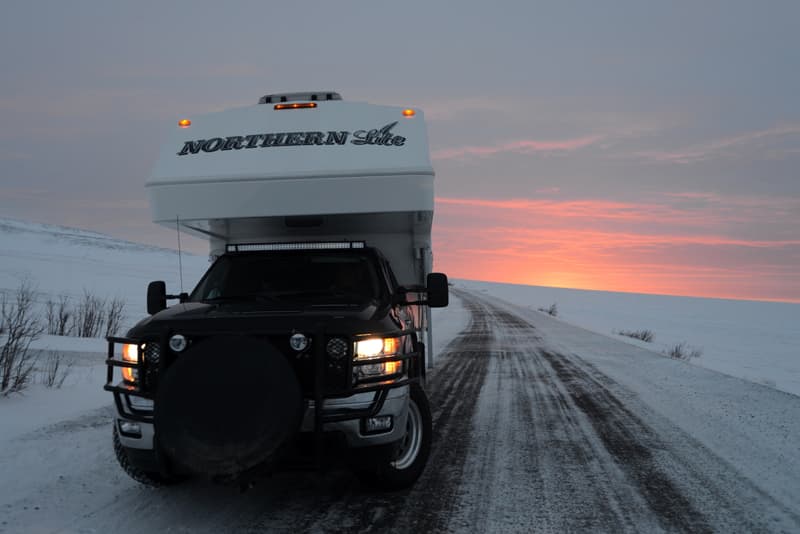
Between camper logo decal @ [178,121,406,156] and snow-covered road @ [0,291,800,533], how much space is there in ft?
9.93

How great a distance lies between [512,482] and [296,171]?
3264mm

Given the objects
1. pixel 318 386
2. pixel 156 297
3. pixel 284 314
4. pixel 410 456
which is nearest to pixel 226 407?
pixel 318 386

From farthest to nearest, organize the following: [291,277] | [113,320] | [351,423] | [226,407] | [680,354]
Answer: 1. [680,354]
2. [113,320]
3. [291,277]
4. [351,423]
5. [226,407]

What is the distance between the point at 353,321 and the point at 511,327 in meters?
20.5

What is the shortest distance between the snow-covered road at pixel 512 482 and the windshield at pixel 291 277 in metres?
1.53

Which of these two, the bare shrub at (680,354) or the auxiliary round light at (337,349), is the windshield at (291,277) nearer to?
the auxiliary round light at (337,349)

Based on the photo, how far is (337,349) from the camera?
4.41 meters

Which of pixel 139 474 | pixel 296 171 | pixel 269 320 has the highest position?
pixel 296 171

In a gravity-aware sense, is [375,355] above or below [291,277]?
below

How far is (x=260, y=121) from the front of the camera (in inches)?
270

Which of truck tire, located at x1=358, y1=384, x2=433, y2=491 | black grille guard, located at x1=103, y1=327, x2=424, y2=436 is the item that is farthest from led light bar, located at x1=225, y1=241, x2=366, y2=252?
black grille guard, located at x1=103, y1=327, x2=424, y2=436

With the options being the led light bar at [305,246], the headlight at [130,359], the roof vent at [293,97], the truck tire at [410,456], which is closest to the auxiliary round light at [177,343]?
the headlight at [130,359]

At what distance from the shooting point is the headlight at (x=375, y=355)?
14.6ft

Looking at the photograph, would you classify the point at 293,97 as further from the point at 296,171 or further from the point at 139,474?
the point at 139,474
